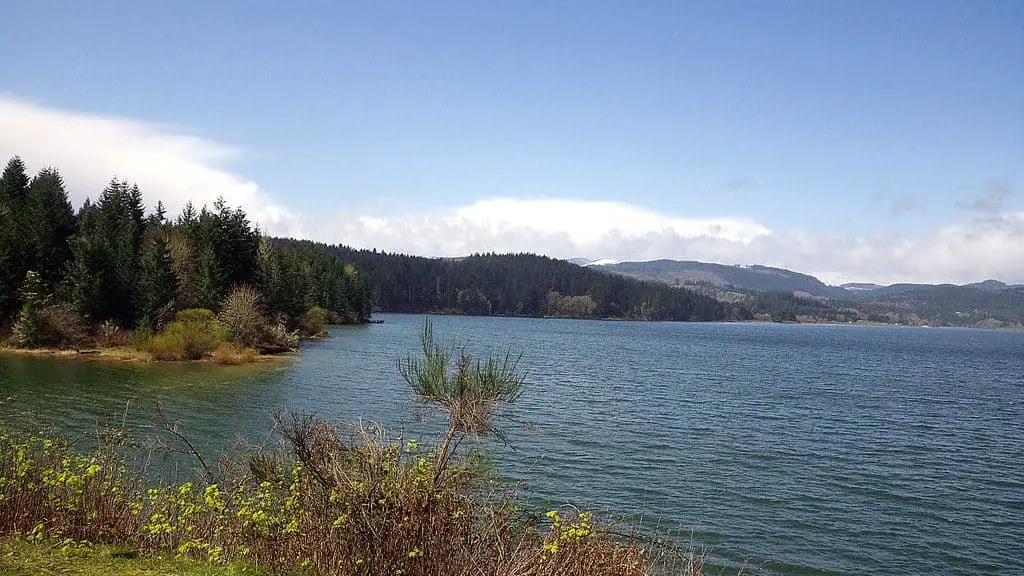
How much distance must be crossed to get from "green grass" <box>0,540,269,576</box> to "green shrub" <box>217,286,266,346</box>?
46330 mm

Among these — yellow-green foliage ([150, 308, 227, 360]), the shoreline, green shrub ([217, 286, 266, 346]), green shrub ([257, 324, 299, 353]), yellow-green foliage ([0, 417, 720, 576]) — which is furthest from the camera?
green shrub ([257, 324, 299, 353])

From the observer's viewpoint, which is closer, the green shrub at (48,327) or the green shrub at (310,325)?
the green shrub at (48,327)

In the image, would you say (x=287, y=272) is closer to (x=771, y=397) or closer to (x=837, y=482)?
(x=771, y=397)

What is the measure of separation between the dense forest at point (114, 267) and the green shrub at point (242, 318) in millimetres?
111

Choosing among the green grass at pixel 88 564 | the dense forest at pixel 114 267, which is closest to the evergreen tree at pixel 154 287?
the dense forest at pixel 114 267

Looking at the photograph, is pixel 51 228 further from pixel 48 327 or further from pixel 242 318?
pixel 242 318

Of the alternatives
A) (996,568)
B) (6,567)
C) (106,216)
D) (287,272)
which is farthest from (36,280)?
(996,568)

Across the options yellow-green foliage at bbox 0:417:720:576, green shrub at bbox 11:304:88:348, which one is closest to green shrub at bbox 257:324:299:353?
green shrub at bbox 11:304:88:348

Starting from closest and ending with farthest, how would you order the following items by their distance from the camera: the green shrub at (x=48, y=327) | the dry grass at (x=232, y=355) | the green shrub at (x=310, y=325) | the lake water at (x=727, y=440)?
the lake water at (x=727, y=440)
the green shrub at (x=48, y=327)
the dry grass at (x=232, y=355)
the green shrub at (x=310, y=325)

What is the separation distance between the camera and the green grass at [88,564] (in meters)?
7.39

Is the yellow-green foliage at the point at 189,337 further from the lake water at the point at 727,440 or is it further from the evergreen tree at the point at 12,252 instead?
the evergreen tree at the point at 12,252

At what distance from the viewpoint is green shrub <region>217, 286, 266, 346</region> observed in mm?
52469

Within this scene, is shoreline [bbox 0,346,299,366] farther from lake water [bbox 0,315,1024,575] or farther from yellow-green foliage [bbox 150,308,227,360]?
lake water [bbox 0,315,1024,575]

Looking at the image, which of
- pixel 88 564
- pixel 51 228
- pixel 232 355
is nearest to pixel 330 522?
pixel 88 564
